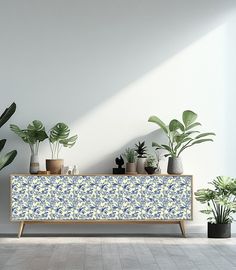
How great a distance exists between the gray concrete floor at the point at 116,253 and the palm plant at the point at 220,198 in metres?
0.31

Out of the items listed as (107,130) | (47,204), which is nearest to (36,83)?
(107,130)

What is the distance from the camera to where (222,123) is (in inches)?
→ 315

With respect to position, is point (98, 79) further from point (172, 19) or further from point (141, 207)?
point (141, 207)

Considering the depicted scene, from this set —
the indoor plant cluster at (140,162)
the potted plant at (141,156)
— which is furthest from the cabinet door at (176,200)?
the potted plant at (141,156)

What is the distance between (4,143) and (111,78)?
5.12ft

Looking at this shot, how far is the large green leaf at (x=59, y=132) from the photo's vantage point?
7.60 m

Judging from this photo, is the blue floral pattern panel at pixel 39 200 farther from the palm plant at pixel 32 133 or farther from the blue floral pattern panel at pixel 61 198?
the palm plant at pixel 32 133

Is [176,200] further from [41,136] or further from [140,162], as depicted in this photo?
[41,136]

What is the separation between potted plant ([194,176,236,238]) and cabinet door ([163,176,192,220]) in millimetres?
127

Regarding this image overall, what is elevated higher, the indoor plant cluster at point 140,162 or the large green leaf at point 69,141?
the large green leaf at point 69,141

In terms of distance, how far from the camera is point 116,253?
21.0 feet

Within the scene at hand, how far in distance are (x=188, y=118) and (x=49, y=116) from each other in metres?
1.73

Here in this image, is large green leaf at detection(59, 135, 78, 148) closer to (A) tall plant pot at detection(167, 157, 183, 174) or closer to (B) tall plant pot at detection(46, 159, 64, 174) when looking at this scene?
(B) tall plant pot at detection(46, 159, 64, 174)

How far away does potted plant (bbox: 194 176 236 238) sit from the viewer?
Result: 24.2ft
